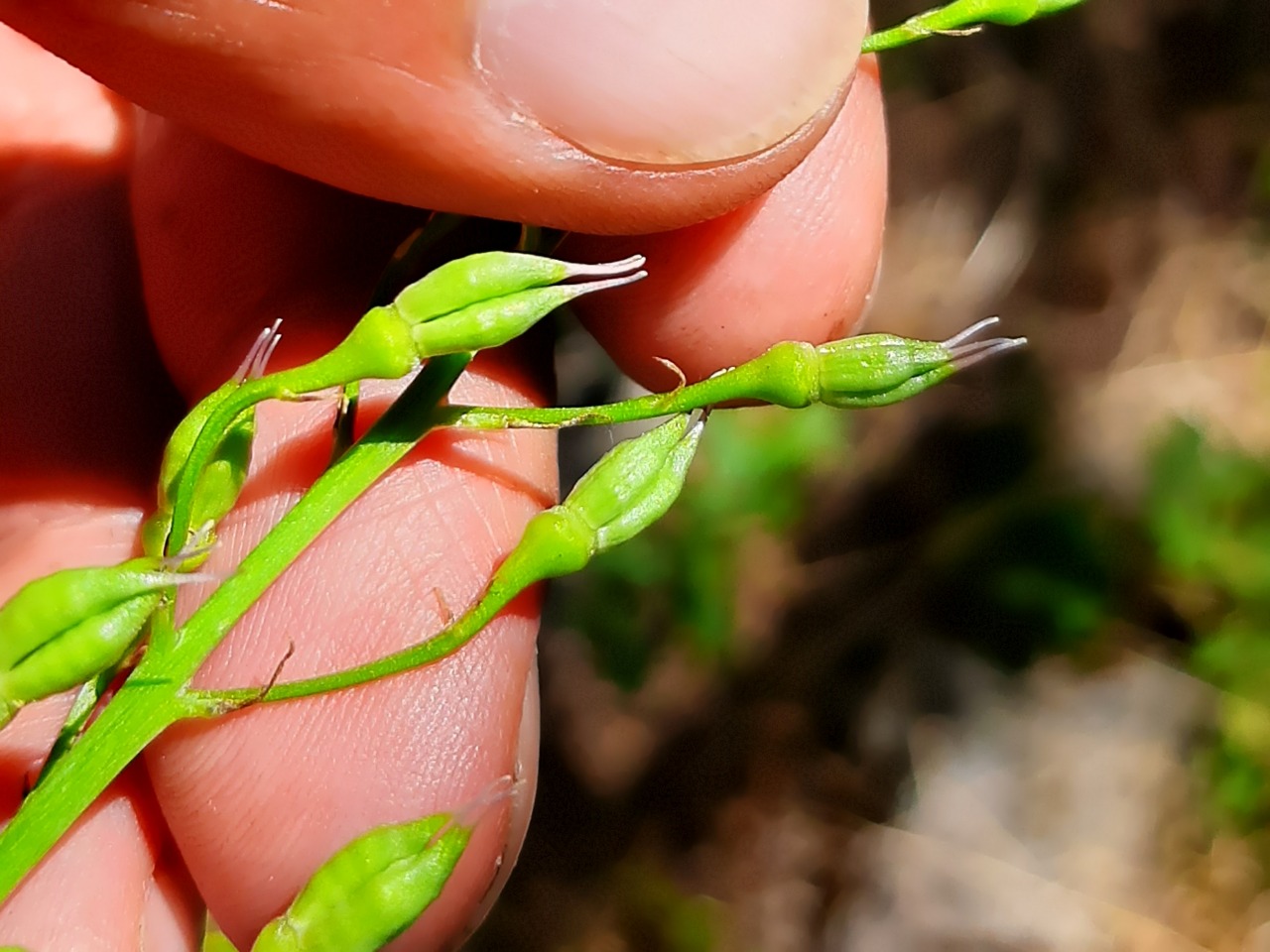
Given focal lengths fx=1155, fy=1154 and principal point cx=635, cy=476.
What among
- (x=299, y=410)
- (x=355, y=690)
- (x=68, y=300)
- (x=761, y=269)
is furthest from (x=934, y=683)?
(x=68, y=300)

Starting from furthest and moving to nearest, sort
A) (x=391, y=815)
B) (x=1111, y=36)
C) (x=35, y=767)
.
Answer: (x=1111, y=36) → (x=35, y=767) → (x=391, y=815)

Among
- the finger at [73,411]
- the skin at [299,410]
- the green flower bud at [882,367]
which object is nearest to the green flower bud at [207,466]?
the skin at [299,410]

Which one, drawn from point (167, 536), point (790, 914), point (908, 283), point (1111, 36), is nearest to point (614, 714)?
point (790, 914)

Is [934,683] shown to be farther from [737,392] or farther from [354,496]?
[354,496]

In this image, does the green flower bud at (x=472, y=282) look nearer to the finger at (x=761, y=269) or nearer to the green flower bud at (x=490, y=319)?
the green flower bud at (x=490, y=319)

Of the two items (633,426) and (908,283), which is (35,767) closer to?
(633,426)
